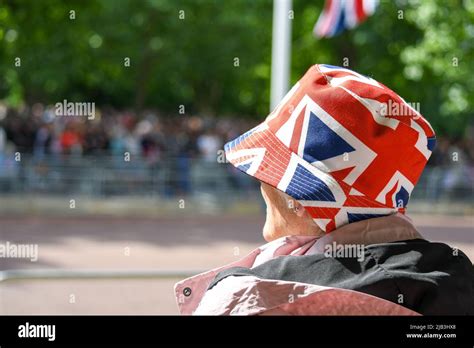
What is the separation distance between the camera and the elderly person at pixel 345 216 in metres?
1.50

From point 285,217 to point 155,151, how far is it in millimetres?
16326

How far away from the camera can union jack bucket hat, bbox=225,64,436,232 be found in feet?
5.11

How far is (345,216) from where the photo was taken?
5.23 feet

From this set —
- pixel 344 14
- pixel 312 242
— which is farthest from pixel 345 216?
pixel 344 14

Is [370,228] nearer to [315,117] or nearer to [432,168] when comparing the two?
[315,117]

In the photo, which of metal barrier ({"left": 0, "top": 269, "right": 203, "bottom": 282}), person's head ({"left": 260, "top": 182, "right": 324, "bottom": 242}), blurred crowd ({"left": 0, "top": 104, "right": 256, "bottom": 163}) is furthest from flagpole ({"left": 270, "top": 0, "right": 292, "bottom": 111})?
person's head ({"left": 260, "top": 182, "right": 324, "bottom": 242})

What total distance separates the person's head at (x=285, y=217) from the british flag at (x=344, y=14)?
35.3 feet

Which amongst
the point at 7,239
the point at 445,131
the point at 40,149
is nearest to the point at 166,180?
the point at 40,149

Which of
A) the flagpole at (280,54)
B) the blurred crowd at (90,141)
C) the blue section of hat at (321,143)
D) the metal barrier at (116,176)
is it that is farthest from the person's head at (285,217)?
the blurred crowd at (90,141)

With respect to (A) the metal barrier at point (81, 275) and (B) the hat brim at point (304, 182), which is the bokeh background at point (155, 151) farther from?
(B) the hat brim at point (304, 182)

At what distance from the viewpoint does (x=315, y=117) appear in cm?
158

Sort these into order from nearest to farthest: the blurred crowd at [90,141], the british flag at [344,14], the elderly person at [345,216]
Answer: the elderly person at [345,216]
the british flag at [344,14]
the blurred crowd at [90,141]

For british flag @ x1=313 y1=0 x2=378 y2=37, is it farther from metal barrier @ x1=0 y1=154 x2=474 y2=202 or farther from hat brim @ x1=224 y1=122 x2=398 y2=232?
hat brim @ x1=224 y1=122 x2=398 y2=232

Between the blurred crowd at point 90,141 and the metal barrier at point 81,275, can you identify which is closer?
the metal barrier at point 81,275
